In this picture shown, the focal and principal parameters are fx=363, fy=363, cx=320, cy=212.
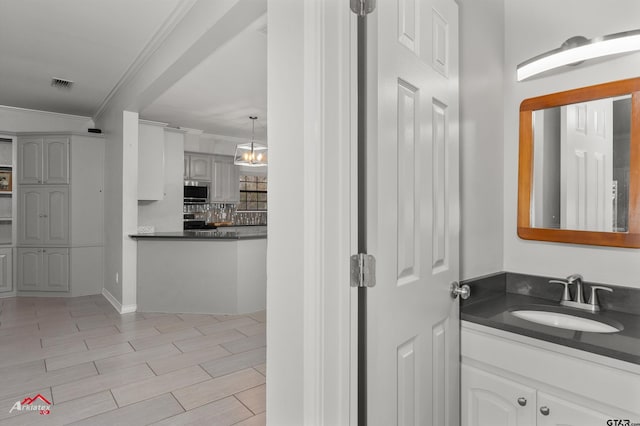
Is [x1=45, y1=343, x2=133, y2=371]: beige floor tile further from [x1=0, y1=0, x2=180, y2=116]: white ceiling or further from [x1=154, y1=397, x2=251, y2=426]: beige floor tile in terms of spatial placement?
[x1=0, y1=0, x2=180, y2=116]: white ceiling

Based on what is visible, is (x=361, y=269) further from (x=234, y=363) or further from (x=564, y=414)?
(x=234, y=363)

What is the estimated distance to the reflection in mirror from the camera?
1602 mm

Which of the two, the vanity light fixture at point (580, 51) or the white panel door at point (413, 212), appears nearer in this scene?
the white panel door at point (413, 212)

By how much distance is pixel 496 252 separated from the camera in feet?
6.43

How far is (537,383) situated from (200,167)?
21.8 feet

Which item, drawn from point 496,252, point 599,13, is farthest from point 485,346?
point 599,13

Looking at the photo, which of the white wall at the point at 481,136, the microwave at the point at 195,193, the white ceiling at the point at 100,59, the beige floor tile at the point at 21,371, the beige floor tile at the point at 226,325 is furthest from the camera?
the microwave at the point at 195,193

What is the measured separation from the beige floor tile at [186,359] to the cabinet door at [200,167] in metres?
4.44

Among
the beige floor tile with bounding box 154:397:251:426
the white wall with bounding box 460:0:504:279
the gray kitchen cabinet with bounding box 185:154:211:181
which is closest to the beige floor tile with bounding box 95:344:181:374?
the beige floor tile with bounding box 154:397:251:426

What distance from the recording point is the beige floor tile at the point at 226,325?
3.66 m

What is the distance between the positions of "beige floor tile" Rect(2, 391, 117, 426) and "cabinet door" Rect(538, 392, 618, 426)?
7.54ft

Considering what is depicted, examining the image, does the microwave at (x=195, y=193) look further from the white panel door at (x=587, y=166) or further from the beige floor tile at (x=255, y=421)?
the white panel door at (x=587, y=166)

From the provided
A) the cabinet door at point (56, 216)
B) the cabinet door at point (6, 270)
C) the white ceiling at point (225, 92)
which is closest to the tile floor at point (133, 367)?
the cabinet door at point (6, 270)

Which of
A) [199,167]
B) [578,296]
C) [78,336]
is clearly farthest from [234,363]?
[199,167]
